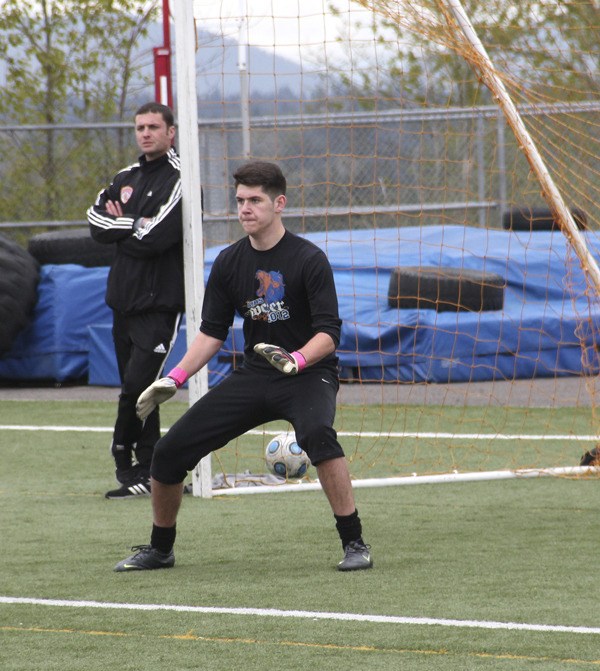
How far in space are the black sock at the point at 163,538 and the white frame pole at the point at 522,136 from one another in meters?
3.18

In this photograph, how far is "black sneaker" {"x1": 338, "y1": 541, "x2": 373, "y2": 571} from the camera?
5762 mm

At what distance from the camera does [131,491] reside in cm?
786

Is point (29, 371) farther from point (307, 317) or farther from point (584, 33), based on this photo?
point (307, 317)

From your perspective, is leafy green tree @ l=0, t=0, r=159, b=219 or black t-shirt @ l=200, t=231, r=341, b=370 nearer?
black t-shirt @ l=200, t=231, r=341, b=370

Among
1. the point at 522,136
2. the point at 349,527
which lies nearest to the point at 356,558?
the point at 349,527

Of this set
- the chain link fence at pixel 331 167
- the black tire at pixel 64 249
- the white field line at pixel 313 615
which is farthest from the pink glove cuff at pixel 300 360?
the black tire at pixel 64 249

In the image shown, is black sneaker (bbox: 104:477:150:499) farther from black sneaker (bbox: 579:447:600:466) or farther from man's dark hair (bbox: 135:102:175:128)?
black sneaker (bbox: 579:447:600:466)

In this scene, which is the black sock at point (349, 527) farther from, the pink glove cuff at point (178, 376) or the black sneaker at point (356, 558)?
the pink glove cuff at point (178, 376)

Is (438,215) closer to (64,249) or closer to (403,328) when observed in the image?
(403,328)

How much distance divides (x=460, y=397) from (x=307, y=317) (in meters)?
6.36

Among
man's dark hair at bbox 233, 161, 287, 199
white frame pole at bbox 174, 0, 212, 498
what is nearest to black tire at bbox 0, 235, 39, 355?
white frame pole at bbox 174, 0, 212, 498

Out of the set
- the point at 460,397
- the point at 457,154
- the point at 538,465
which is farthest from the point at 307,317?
the point at 457,154

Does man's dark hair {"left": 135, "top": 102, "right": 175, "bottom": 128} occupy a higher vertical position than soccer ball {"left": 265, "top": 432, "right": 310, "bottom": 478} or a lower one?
higher

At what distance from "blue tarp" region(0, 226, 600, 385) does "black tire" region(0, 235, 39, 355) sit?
220 millimetres
